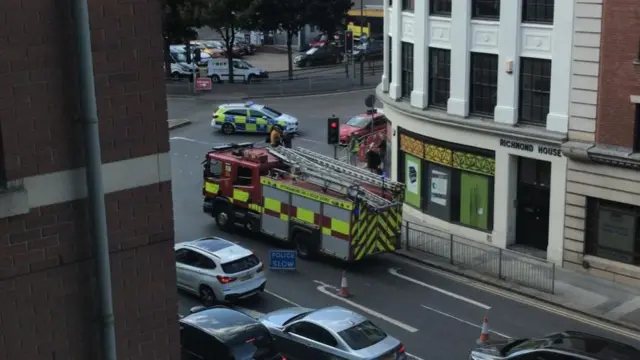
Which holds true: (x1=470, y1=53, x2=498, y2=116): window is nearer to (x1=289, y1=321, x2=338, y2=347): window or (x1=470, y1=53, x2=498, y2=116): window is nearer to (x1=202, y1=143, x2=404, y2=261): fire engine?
(x1=202, y1=143, x2=404, y2=261): fire engine

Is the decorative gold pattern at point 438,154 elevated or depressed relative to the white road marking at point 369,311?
elevated

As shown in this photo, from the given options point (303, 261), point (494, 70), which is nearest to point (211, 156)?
point (303, 261)

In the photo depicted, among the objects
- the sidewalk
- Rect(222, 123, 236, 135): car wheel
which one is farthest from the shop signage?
Rect(222, 123, 236, 135): car wheel

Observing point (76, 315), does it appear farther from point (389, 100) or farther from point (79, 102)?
point (389, 100)

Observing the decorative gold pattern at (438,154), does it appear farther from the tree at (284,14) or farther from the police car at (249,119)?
the tree at (284,14)

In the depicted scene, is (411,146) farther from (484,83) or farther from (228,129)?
(228,129)

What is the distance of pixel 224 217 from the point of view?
90.2 feet

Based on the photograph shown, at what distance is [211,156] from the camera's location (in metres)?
27.3

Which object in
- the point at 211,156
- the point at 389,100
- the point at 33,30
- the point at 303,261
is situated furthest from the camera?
the point at 389,100

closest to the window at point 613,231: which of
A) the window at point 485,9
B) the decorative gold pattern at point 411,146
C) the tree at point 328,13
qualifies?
the window at point 485,9

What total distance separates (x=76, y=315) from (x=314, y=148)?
1257 inches

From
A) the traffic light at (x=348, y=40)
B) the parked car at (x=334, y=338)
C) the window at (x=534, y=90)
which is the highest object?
the window at (x=534, y=90)

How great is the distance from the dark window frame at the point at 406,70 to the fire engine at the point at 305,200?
15.5ft

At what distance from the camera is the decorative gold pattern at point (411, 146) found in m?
29.0
